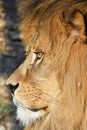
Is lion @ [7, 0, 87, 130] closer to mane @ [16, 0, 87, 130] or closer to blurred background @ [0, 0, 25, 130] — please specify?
mane @ [16, 0, 87, 130]

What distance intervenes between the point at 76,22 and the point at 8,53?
2.88 metres

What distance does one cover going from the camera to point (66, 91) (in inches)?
119

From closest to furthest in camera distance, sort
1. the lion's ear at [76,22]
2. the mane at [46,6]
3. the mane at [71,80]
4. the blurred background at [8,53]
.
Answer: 1. the lion's ear at [76,22]
2. the mane at [71,80]
3. the mane at [46,6]
4. the blurred background at [8,53]

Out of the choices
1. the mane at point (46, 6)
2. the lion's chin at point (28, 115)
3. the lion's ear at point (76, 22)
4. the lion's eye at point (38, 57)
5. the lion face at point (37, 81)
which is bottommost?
the lion's chin at point (28, 115)

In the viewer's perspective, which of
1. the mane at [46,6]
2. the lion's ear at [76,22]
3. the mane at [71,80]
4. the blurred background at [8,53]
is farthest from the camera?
the blurred background at [8,53]

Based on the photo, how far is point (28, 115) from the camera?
3219 millimetres

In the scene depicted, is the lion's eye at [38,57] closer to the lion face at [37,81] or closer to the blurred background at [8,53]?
the lion face at [37,81]

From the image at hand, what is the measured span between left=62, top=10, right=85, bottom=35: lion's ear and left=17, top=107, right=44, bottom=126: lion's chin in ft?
1.86

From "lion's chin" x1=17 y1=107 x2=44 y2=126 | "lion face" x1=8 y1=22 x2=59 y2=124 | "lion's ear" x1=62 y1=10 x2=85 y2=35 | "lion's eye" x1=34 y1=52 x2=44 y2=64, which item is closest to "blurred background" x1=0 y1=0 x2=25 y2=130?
"lion's chin" x1=17 y1=107 x2=44 y2=126

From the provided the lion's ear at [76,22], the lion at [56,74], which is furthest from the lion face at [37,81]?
the lion's ear at [76,22]

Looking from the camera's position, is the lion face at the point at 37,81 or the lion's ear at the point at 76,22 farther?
the lion face at the point at 37,81

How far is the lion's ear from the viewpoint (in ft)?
9.28

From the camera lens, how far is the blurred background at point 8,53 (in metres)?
4.88

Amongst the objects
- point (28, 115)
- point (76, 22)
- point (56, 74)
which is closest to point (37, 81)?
point (56, 74)
